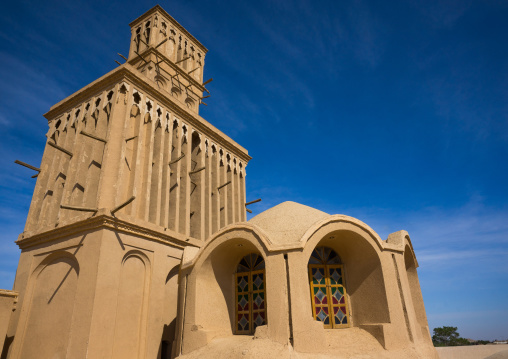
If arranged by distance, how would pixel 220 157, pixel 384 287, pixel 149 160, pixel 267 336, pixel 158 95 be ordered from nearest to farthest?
1. pixel 267 336
2. pixel 384 287
3. pixel 149 160
4. pixel 158 95
5. pixel 220 157

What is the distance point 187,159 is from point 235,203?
460 cm

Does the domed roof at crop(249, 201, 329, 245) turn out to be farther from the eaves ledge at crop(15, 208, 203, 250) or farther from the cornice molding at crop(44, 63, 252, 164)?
the cornice molding at crop(44, 63, 252, 164)

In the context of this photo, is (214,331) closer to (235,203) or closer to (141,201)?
(141,201)

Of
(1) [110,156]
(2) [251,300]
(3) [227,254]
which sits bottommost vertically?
(2) [251,300]

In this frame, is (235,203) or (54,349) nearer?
(54,349)

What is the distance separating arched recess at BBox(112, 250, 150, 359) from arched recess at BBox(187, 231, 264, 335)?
270cm

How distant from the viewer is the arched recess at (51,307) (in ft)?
37.7

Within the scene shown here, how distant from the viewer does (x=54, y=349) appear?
11391 millimetres

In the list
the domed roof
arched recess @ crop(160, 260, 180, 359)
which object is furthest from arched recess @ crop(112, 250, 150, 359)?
the domed roof

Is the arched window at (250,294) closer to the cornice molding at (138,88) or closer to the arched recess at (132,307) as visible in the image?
the arched recess at (132,307)

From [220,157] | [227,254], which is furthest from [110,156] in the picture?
[220,157]

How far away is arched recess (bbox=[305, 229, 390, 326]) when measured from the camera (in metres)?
10.3

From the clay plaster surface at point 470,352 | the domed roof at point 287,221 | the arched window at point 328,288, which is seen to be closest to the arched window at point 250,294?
the domed roof at point 287,221

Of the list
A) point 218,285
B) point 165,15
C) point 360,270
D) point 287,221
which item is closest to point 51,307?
point 218,285
